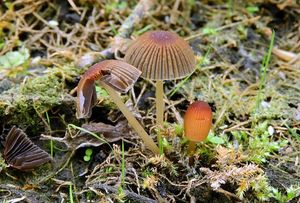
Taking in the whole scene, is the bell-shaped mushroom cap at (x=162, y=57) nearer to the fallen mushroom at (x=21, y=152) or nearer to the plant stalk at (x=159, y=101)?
the plant stalk at (x=159, y=101)

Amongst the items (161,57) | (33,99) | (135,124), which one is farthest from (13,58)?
(161,57)

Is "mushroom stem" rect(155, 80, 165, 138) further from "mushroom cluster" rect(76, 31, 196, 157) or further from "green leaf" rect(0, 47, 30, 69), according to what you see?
"green leaf" rect(0, 47, 30, 69)

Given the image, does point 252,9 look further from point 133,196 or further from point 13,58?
point 133,196

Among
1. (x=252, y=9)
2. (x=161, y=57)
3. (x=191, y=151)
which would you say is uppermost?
(x=161, y=57)

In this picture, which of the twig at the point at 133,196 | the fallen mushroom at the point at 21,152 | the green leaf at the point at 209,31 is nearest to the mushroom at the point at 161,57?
the twig at the point at 133,196

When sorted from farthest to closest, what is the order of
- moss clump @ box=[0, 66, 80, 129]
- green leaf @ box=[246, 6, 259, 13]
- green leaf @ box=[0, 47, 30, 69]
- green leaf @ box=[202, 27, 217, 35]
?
green leaf @ box=[246, 6, 259, 13], green leaf @ box=[202, 27, 217, 35], green leaf @ box=[0, 47, 30, 69], moss clump @ box=[0, 66, 80, 129]

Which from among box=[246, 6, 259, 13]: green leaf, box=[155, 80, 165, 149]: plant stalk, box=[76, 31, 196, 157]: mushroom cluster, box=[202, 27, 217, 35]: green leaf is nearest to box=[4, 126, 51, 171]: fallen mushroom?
box=[76, 31, 196, 157]: mushroom cluster
